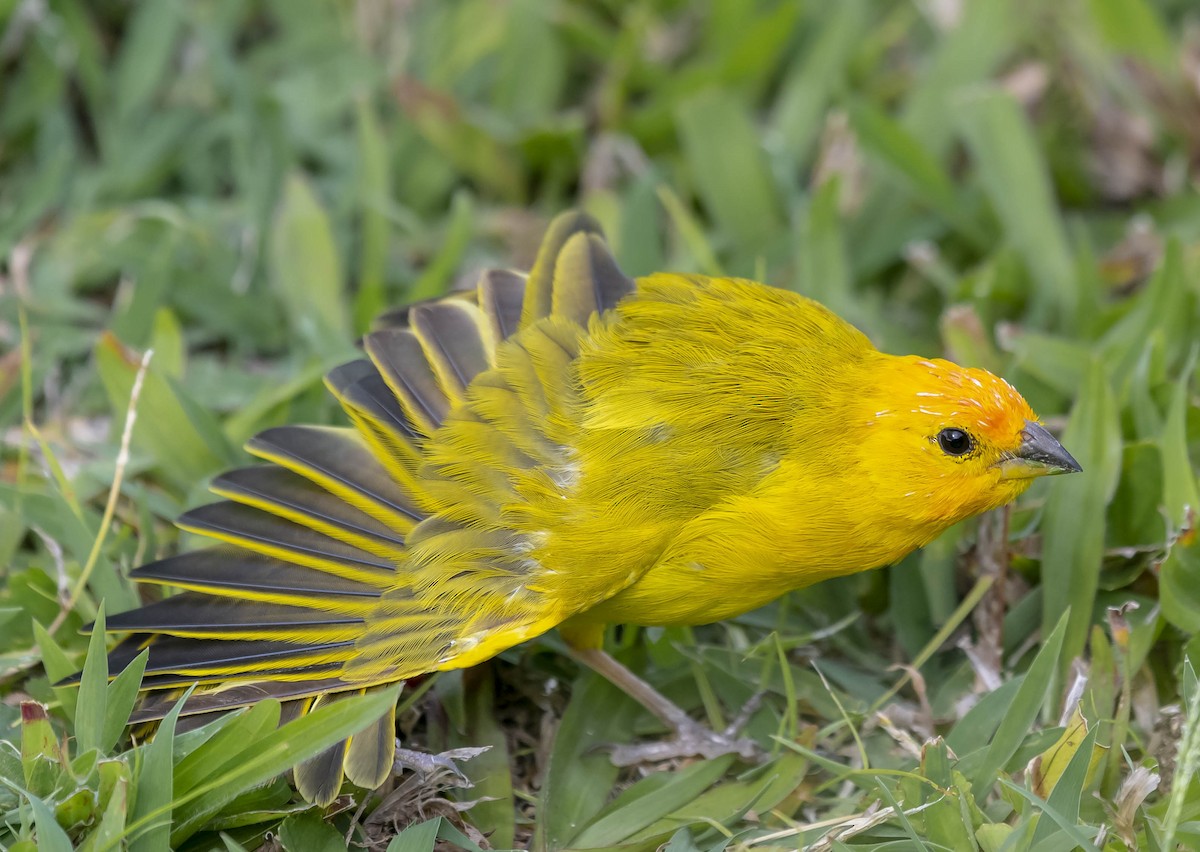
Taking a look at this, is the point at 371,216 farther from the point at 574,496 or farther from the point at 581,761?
the point at 581,761

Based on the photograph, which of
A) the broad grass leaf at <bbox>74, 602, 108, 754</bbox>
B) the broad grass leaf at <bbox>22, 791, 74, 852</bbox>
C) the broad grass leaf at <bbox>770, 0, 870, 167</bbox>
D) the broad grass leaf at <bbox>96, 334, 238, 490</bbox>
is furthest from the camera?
the broad grass leaf at <bbox>770, 0, 870, 167</bbox>

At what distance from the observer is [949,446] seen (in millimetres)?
2768

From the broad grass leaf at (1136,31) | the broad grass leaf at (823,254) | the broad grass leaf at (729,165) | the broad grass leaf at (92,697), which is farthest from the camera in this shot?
the broad grass leaf at (1136,31)

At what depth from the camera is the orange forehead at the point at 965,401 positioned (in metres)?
2.76

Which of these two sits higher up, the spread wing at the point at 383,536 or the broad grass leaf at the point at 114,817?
the spread wing at the point at 383,536

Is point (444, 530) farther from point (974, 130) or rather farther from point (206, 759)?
point (974, 130)

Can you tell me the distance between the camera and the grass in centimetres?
Answer: 270

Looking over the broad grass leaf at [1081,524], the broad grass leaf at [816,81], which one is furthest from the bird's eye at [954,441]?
the broad grass leaf at [816,81]

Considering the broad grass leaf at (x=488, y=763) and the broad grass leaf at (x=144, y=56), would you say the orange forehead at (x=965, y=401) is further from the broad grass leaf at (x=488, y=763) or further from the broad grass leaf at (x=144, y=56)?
the broad grass leaf at (x=144, y=56)

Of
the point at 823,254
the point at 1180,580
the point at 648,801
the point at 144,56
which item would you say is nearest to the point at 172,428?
the point at 648,801

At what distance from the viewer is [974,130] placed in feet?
14.1

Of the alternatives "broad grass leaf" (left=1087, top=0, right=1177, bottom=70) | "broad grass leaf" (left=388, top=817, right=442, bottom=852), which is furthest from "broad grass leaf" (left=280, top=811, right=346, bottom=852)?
"broad grass leaf" (left=1087, top=0, right=1177, bottom=70)

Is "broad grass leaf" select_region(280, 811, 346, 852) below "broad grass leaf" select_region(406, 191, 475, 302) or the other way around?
below

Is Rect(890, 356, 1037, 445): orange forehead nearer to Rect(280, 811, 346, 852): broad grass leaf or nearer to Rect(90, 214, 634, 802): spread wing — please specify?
Rect(90, 214, 634, 802): spread wing
